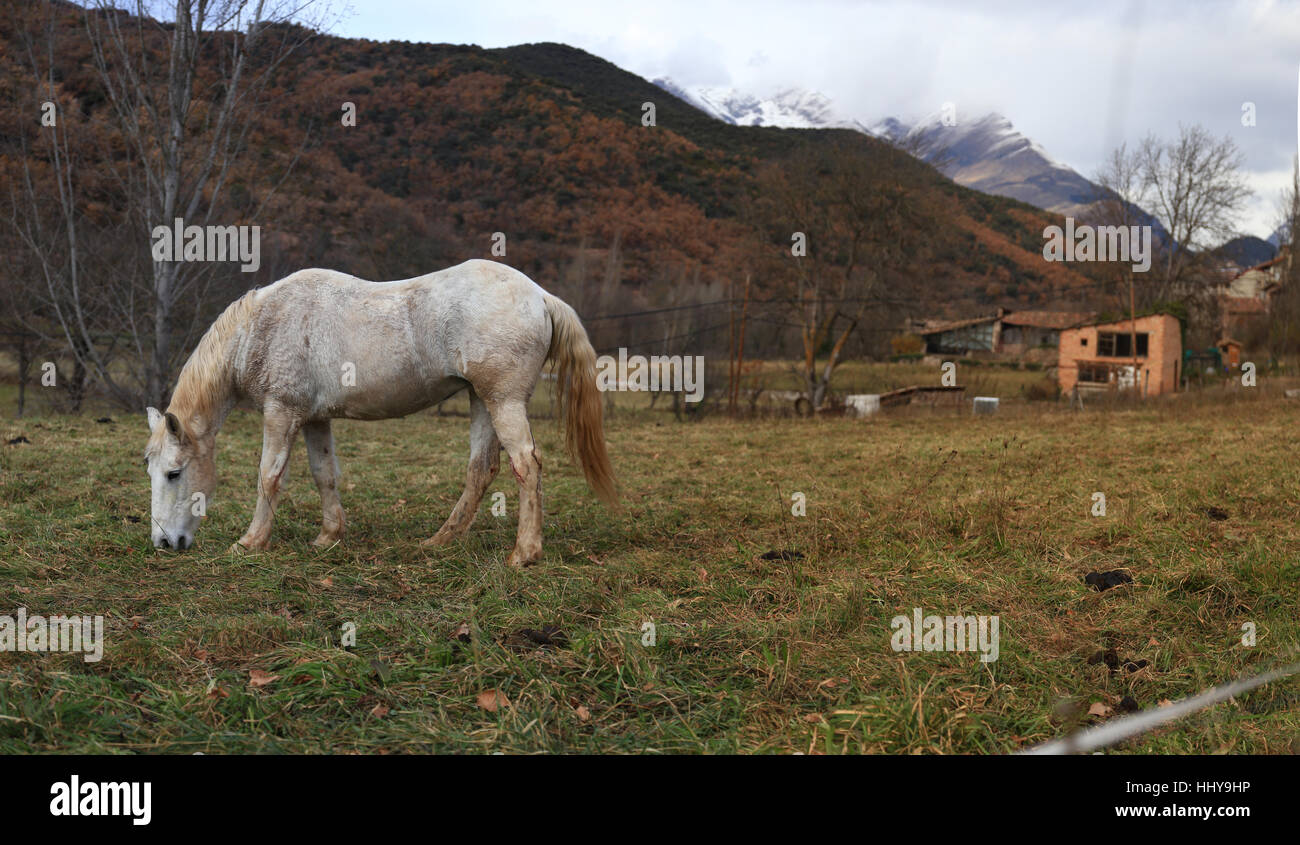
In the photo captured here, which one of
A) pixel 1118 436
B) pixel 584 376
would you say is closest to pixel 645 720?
pixel 584 376

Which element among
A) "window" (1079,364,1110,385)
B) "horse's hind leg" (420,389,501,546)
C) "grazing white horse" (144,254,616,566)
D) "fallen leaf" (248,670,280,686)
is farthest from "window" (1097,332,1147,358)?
"fallen leaf" (248,670,280,686)

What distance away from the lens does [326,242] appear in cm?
3422

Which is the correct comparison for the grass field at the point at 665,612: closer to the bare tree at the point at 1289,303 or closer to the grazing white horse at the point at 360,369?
the grazing white horse at the point at 360,369

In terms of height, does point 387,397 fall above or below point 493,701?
above

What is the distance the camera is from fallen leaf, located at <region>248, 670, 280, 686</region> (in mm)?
3080

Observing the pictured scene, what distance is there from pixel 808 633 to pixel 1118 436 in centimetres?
954

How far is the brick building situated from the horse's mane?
105 ft

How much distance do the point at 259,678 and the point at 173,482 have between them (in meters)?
2.66

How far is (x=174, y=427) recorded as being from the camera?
517cm

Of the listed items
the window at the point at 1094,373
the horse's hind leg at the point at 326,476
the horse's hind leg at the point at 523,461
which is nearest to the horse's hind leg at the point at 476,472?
the horse's hind leg at the point at 523,461

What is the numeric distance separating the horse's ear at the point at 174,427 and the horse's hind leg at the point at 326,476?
754mm

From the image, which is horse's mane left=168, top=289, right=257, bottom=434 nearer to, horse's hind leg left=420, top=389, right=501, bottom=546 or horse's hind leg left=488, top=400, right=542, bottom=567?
horse's hind leg left=420, top=389, right=501, bottom=546

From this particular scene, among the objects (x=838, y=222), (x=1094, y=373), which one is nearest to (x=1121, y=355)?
(x=1094, y=373)

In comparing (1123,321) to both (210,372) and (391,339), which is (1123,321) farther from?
(210,372)
